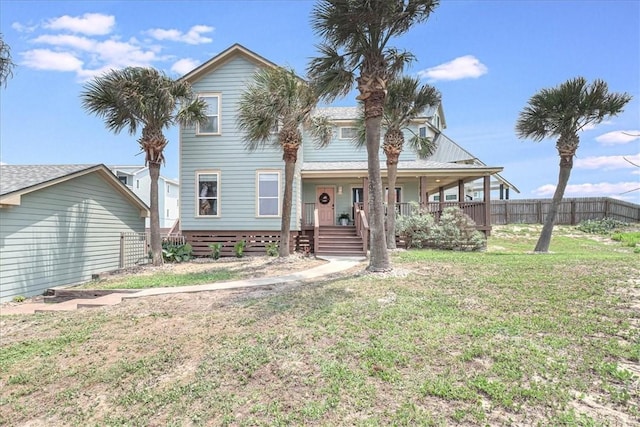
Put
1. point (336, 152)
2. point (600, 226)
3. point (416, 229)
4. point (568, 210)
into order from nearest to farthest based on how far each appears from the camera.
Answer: point (416, 229), point (336, 152), point (600, 226), point (568, 210)

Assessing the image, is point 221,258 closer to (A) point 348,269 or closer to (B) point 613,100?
(A) point 348,269

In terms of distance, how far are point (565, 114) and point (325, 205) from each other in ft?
36.1

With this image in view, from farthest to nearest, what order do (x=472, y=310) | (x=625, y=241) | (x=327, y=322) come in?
(x=625, y=241), (x=472, y=310), (x=327, y=322)

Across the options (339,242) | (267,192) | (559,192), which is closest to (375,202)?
(339,242)

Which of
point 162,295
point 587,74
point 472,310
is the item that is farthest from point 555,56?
point 162,295

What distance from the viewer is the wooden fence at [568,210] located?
78.1ft

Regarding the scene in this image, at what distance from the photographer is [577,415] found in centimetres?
321

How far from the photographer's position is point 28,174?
480 inches

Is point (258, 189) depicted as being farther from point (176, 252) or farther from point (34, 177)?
point (34, 177)

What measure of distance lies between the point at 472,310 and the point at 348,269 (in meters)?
4.73

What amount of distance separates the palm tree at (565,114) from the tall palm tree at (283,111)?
27.9ft

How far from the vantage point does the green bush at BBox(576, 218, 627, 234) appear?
2145 cm

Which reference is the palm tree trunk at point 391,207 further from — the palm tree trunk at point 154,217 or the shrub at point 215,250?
the palm tree trunk at point 154,217

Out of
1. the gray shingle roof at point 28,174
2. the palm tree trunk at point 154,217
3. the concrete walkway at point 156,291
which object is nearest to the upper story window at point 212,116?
the palm tree trunk at point 154,217
